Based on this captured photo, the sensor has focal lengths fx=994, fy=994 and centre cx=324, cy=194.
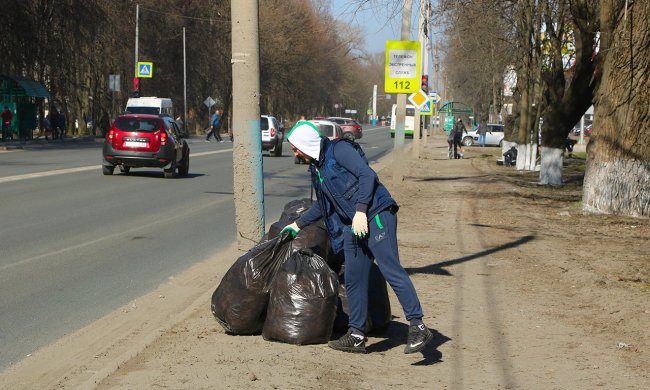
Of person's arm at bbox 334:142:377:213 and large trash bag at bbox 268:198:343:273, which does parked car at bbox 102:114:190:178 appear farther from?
person's arm at bbox 334:142:377:213

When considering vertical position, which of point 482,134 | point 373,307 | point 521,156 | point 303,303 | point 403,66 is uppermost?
point 403,66

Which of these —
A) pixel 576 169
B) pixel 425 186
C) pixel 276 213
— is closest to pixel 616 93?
pixel 276 213

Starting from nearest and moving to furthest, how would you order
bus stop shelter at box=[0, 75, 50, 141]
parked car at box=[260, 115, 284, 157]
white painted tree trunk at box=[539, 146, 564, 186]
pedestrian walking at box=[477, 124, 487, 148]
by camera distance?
white painted tree trunk at box=[539, 146, 564, 186]
parked car at box=[260, 115, 284, 157]
bus stop shelter at box=[0, 75, 50, 141]
pedestrian walking at box=[477, 124, 487, 148]

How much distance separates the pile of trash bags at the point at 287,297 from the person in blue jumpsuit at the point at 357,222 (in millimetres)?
165

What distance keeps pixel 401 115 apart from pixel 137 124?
22.6 ft

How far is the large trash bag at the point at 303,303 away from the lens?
22.2ft

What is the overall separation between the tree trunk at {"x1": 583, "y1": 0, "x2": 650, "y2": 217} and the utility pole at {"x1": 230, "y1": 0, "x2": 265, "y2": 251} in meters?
9.16

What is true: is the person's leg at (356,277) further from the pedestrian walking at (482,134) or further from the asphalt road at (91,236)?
the pedestrian walking at (482,134)

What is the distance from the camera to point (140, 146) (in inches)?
1007

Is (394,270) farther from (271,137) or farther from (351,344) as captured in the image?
(271,137)

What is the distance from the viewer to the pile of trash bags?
6.78 m

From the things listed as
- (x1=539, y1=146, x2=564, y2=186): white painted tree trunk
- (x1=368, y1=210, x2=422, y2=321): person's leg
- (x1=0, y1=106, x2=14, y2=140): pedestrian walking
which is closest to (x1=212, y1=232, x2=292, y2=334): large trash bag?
(x1=368, y1=210, x2=422, y2=321): person's leg

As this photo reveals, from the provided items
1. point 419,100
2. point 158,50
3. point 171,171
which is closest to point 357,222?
point 171,171

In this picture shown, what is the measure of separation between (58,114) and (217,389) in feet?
158
